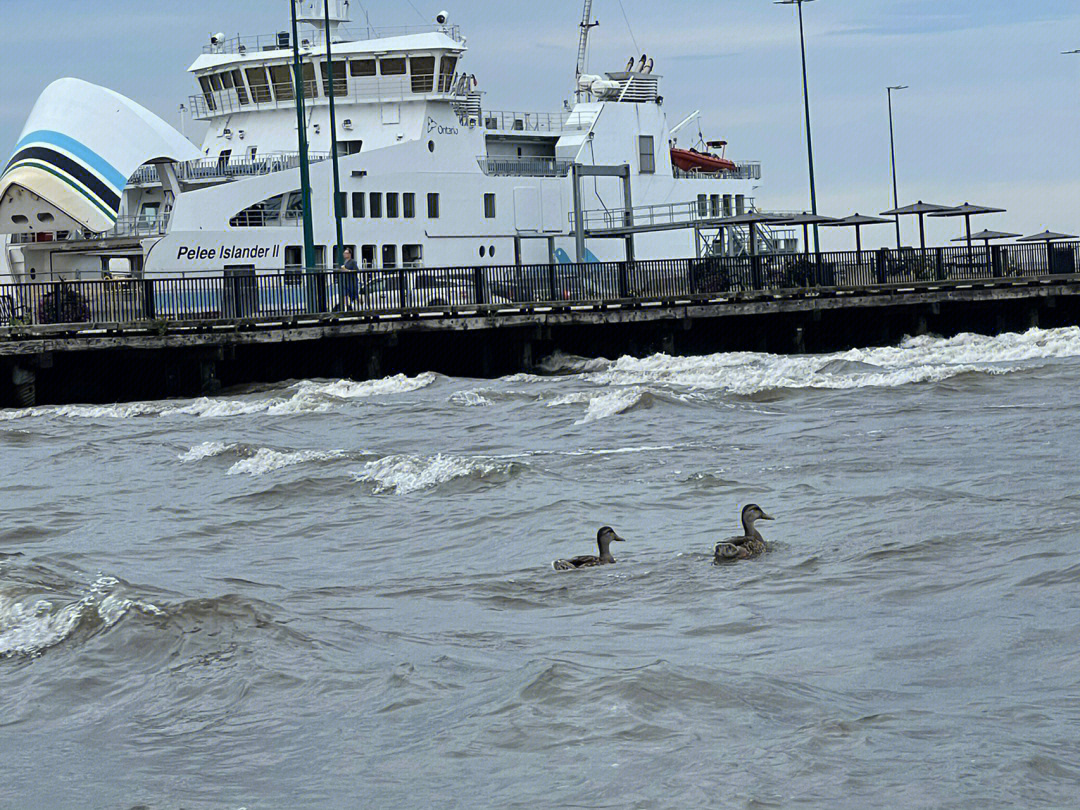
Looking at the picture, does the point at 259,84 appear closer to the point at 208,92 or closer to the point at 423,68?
the point at 208,92

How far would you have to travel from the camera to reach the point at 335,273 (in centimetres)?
3350

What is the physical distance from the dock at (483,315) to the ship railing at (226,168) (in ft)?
38.3

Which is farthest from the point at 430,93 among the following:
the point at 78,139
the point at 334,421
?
the point at 334,421

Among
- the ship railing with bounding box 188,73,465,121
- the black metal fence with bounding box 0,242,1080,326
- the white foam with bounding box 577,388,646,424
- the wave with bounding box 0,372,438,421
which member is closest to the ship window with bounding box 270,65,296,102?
the ship railing with bounding box 188,73,465,121

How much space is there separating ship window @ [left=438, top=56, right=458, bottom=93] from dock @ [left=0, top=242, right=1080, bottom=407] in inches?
542

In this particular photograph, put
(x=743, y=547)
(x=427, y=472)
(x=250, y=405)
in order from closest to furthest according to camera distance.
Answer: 1. (x=743, y=547)
2. (x=427, y=472)
3. (x=250, y=405)

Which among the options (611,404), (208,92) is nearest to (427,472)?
(611,404)

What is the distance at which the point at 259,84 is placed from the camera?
50.1m

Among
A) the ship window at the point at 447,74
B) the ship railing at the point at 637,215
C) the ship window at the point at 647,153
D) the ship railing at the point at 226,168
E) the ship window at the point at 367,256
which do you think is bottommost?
the ship window at the point at 367,256

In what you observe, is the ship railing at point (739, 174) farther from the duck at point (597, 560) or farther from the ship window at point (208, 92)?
the duck at point (597, 560)

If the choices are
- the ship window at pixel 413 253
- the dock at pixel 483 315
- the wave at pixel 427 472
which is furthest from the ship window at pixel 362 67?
the wave at pixel 427 472

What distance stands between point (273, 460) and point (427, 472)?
2.48 metres

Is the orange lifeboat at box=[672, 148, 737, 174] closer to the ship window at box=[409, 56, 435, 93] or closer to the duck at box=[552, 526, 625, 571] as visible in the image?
the ship window at box=[409, 56, 435, 93]

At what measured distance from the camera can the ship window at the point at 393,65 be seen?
49031 millimetres
